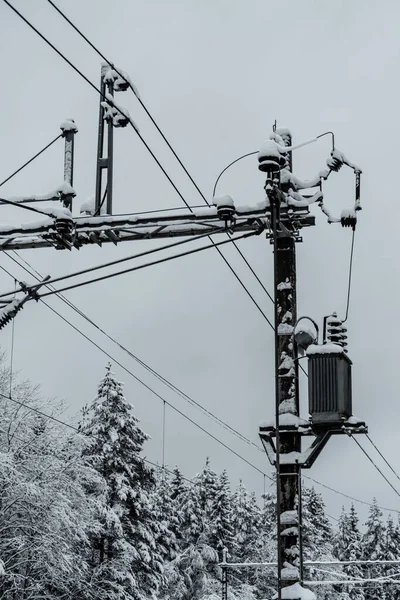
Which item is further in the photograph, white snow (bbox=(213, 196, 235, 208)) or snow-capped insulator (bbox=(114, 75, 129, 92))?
snow-capped insulator (bbox=(114, 75, 129, 92))

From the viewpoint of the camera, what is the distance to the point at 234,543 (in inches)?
1996

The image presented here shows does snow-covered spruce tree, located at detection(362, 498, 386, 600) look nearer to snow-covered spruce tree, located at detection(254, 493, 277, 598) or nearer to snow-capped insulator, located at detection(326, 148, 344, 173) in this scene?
snow-covered spruce tree, located at detection(254, 493, 277, 598)

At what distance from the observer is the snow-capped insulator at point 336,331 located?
11438 mm

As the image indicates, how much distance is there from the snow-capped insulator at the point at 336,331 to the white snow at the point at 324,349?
22 centimetres

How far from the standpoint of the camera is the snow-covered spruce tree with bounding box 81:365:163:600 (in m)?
35.4

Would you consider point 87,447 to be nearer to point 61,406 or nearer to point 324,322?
point 61,406

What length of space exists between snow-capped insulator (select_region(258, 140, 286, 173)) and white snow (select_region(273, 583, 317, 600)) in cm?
444

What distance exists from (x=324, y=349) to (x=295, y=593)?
265cm

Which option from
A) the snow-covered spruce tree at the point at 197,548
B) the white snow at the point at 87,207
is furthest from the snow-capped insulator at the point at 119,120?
the snow-covered spruce tree at the point at 197,548

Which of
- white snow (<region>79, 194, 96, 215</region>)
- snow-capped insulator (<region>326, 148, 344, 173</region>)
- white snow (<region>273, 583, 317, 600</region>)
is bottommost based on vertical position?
white snow (<region>273, 583, 317, 600</region>)

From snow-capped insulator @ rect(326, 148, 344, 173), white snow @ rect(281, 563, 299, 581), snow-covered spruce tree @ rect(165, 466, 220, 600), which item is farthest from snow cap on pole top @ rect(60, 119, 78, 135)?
snow-covered spruce tree @ rect(165, 466, 220, 600)

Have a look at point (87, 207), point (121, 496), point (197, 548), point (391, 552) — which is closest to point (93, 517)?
point (121, 496)

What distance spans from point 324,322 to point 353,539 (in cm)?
6544

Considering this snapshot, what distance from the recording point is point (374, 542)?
71000 mm
